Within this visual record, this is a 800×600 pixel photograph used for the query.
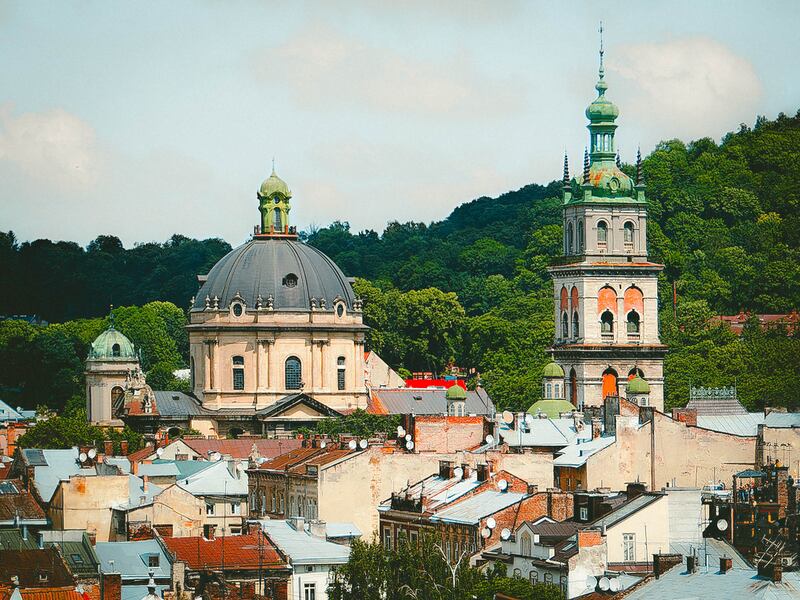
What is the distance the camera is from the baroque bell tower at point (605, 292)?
144250 millimetres

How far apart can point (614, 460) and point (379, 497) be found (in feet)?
27.1

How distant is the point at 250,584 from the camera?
247 ft

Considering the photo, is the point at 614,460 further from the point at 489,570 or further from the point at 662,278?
the point at 662,278

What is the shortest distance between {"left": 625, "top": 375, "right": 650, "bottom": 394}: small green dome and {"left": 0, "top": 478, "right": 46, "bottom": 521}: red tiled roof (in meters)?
45.3

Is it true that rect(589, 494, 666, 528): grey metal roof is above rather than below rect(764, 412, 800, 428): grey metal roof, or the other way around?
below

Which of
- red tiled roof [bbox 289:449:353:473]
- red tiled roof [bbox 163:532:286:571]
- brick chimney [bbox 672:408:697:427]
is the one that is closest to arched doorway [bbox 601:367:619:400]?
brick chimney [bbox 672:408:697:427]

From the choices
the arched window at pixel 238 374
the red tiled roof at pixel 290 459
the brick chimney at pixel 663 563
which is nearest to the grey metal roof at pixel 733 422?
the red tiled roof at pixel 290 459

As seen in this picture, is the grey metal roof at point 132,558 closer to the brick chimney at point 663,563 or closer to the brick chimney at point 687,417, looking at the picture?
the brick chimney at point 663,563

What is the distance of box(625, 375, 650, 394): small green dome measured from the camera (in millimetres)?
132875

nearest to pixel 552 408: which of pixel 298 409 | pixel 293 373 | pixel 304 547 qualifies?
pixel 298 409

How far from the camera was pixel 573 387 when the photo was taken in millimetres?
144625

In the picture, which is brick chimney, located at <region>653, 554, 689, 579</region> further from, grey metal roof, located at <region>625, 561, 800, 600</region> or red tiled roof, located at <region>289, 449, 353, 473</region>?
red tiled roof, located at <region>289, 449, 353, 473</region>

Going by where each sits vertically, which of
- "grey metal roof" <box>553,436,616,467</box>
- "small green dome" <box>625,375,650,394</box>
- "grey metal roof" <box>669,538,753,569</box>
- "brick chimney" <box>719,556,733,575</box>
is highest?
"small green dome" <box>625,375,650,394</box>

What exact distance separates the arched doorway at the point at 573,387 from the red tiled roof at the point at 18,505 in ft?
175
